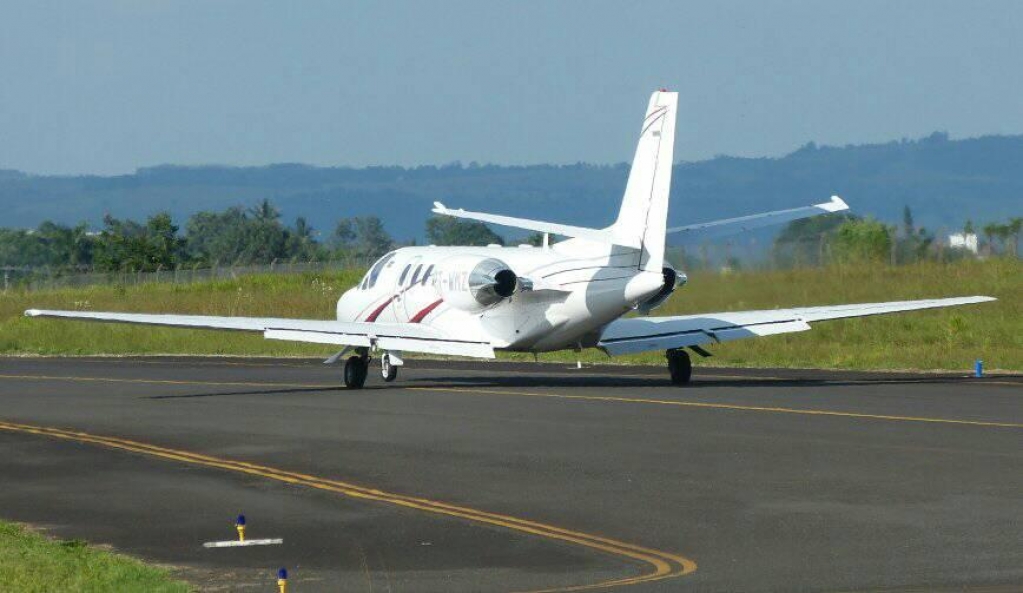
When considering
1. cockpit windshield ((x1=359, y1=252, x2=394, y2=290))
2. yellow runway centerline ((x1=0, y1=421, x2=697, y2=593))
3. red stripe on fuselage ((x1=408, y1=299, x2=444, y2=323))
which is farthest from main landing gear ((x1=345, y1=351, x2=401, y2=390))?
yellow runway centerline ((x1=0, y1=421, x2=697, y2=593))

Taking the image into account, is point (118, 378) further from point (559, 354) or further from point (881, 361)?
point (881, 361)

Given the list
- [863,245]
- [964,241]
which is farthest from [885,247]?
[964,241]

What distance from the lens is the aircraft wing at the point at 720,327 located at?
119ft

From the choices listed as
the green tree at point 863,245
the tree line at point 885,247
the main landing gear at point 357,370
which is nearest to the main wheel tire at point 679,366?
the main landing gear at point 357,370

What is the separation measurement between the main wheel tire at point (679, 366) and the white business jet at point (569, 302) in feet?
0.09

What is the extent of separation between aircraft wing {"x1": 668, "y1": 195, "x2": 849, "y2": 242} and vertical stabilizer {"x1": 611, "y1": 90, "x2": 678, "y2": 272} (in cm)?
98

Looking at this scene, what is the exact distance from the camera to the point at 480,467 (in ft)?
75.2

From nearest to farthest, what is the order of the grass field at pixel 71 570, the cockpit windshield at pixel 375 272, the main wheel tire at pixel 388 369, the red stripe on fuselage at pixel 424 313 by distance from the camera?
the grass field at pixel 71 570
the red stripe on fuselage at pixel 424 313
the main wheel tire at pixel 388 369
the cockpit windshield at pixel 375 272

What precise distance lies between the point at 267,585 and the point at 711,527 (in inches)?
185

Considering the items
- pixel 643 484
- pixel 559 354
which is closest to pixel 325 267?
pixel 559 354

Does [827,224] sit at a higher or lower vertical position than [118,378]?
higher

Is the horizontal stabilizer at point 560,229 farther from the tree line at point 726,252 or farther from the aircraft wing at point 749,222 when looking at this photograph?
the tree line at point 726,252

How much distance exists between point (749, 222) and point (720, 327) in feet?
8.79

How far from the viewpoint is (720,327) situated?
36.5 m
